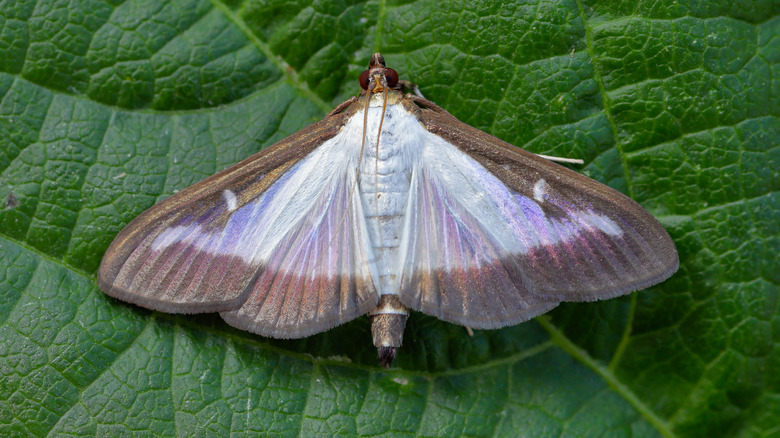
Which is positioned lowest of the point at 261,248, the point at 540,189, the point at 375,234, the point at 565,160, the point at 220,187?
A: the point at 261,248

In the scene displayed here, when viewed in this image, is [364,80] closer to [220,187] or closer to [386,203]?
[386,203]

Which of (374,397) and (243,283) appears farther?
(374,397)

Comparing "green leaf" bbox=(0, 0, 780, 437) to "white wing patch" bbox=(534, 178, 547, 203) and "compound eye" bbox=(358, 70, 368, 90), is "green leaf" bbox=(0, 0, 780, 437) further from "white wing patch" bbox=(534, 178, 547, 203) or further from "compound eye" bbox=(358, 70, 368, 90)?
"white wing patch" bbox=(534, 178, 547, 203)

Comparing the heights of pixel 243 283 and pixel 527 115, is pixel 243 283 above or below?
below

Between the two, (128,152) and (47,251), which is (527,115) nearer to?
(128,152)

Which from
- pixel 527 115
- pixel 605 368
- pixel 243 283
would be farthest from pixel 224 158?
pixel 605 368

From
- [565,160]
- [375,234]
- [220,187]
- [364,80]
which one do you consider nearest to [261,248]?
[220,187]

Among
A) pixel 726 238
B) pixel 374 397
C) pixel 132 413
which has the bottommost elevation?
pixel 132 413
